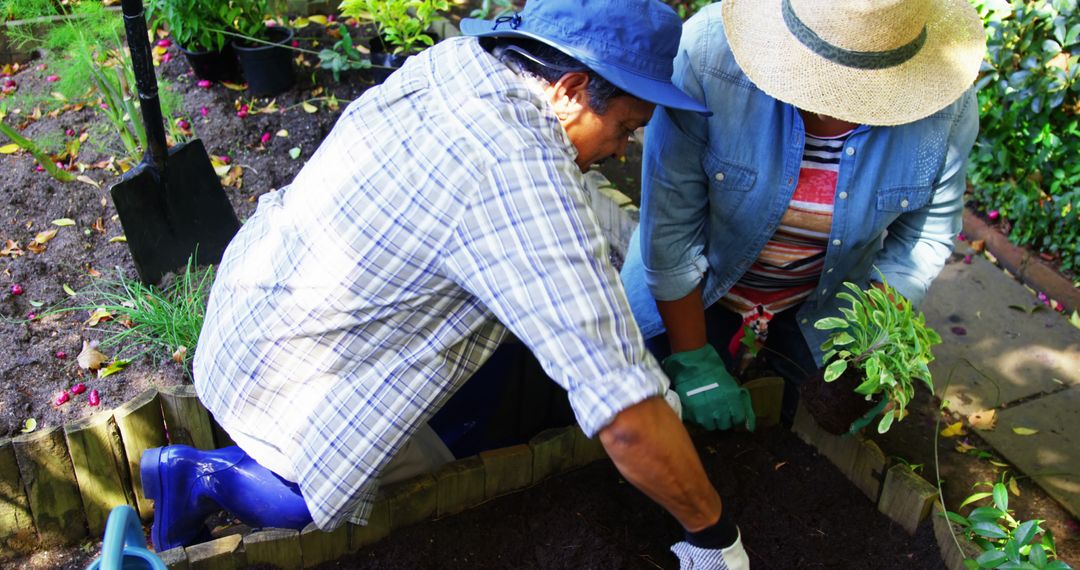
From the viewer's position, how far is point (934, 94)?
1.82 meters

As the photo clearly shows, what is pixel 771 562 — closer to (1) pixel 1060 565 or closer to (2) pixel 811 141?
(1) pixel 1060 565

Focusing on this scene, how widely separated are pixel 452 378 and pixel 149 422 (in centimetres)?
84

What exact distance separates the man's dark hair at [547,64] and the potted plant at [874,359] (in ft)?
2.23

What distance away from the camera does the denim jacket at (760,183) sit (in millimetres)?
2031

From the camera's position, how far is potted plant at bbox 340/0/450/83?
3533 millimetres

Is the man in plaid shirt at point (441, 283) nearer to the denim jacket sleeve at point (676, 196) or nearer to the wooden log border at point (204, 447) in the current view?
the wooden log border at point (204, 447)

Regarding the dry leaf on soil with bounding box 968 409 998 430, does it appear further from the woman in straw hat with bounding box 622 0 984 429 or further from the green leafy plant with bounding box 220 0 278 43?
the green leafy plant with bounding box 220 0 278 43

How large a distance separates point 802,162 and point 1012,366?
1.46 meters

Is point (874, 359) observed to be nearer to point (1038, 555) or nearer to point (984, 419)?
point (1038, 555)

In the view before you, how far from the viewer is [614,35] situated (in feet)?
5.24

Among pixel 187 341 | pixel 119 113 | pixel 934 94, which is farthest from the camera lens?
pixel 119 113

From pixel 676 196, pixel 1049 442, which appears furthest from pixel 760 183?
pixel 1049 442

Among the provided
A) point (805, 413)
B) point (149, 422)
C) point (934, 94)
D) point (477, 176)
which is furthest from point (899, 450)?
point (149, 422)

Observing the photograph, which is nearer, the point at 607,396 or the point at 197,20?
the point at 607,396
